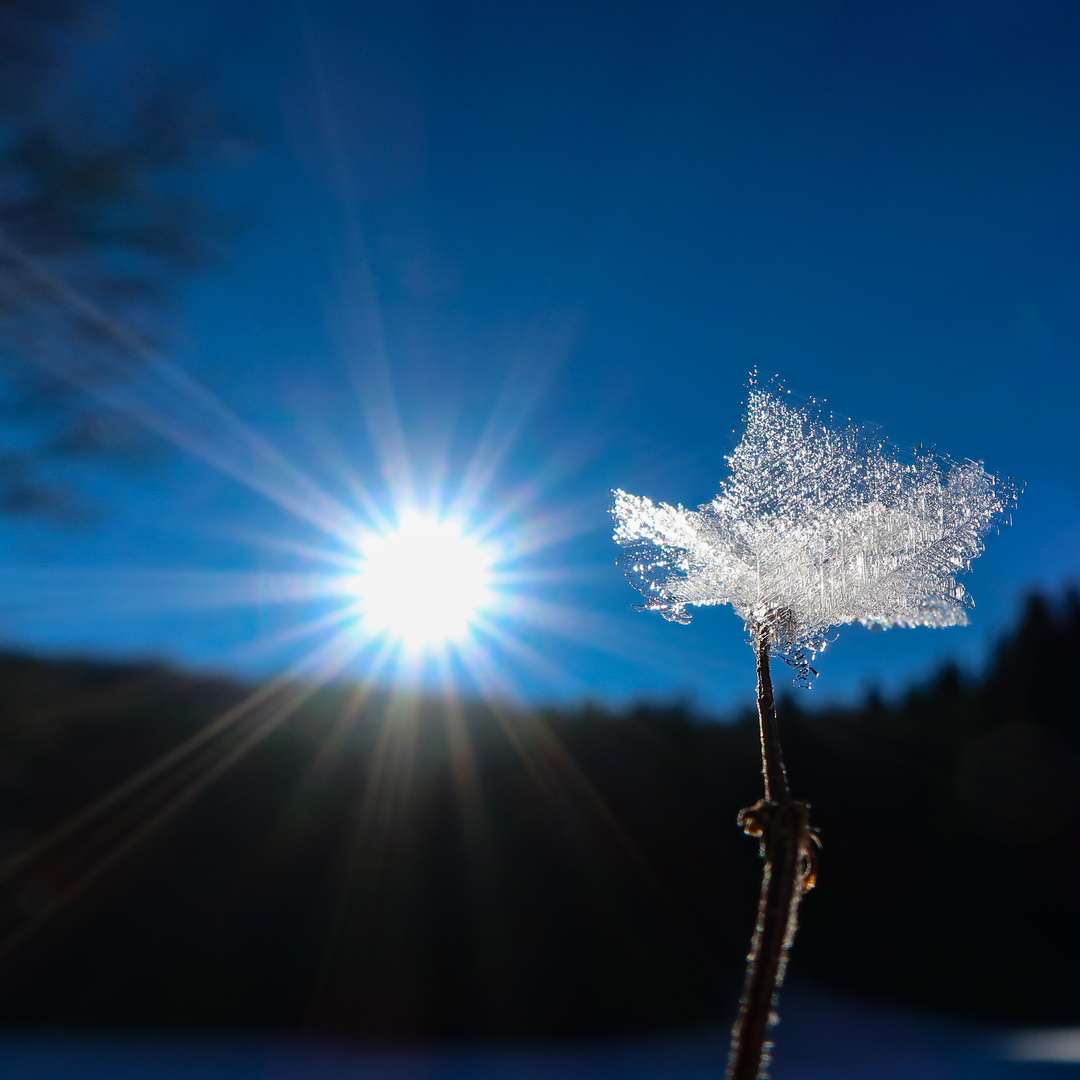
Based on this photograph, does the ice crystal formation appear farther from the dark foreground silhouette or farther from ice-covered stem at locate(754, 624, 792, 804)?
the dark foreground silhouette

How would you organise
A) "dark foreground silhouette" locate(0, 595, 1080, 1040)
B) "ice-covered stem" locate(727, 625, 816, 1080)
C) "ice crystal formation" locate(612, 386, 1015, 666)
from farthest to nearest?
1. "dark foreground silhouette" locate(0, 595, 1080, 1040)
2. "ice crystal formation" locate(612, 386, 1015, 666)
3. "ice-covered stem" locate(727, 625, 816, 1080)

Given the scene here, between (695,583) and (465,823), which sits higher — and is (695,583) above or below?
below

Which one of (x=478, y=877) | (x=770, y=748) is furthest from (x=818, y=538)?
(x=478, y=877)

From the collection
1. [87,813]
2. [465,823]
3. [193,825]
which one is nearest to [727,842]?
[465,823]

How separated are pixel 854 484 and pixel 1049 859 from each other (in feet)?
15.2

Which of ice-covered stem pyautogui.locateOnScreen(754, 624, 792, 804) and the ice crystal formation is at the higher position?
the ice crystal formation

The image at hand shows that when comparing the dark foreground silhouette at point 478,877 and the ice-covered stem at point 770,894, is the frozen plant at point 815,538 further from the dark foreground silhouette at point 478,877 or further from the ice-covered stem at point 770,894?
the dark foreground silhouette at point 478,877

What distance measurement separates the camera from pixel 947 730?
155 inches

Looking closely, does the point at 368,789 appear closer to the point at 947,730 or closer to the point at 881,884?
the point at 881,884

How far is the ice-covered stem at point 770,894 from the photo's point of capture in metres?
0.20

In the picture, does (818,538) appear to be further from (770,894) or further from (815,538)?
(770,894)

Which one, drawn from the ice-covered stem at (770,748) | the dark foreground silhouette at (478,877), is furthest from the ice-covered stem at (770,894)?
the dark foreground silhouette at (478,877)

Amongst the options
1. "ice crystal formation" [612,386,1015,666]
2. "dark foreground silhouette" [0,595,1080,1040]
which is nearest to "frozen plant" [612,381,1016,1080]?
"ice crystal formation" [612,386,1015,666]

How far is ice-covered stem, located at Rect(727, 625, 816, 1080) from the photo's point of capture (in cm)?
20
